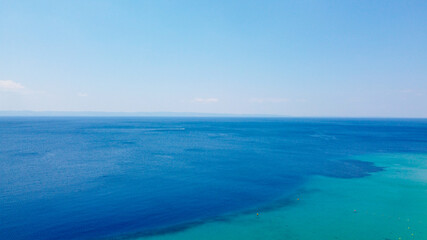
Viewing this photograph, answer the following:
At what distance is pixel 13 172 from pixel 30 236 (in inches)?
844

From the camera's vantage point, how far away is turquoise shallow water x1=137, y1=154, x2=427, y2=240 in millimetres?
17938

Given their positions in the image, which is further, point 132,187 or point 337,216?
point 132,187

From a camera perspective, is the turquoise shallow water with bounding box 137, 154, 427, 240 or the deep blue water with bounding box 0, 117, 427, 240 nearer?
the turquoise shallow water with bounding box 137, 154, 427, 240

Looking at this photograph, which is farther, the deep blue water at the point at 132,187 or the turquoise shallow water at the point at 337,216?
the deep blue water at the point at 132,187

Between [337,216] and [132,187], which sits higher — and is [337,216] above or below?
below

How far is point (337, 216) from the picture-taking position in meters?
21.1

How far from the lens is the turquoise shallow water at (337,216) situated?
706 inches

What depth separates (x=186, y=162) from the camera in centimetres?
4328

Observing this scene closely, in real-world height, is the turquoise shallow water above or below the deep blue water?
below

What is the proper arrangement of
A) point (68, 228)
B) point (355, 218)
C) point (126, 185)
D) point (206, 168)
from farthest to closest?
point (206, 168) < point (126, 185) < point (355, 218) < point (68, 228)

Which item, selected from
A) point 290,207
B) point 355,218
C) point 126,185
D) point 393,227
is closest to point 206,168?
point 126,185

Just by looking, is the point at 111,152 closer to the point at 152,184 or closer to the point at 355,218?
the point at 152,184

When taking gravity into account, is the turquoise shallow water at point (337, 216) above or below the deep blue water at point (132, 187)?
below

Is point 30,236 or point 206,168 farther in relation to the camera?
point 206,168
